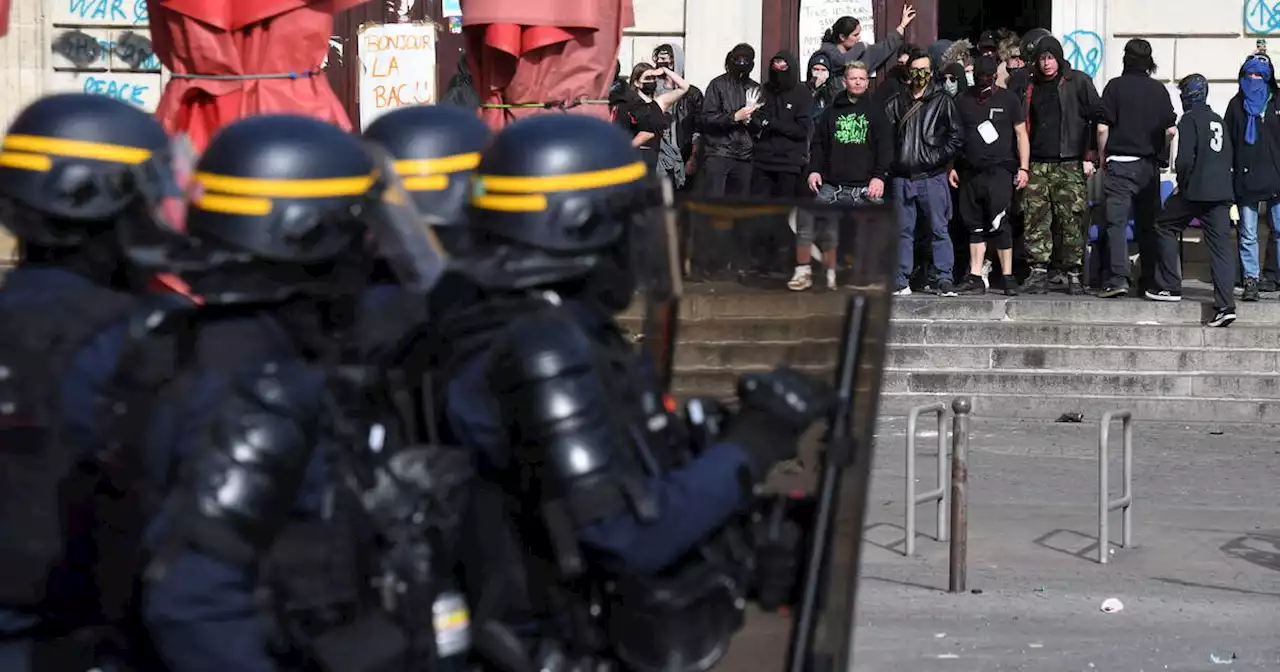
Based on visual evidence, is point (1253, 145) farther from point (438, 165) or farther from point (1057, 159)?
point (438, 165)

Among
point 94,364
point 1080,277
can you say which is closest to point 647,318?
point 94,364

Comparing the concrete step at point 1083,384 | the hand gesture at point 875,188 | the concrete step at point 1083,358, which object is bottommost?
the concrete step at point 1083,384

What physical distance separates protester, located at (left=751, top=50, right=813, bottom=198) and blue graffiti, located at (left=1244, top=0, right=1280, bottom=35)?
4.65 metres

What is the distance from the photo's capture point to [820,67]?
16.3 meters

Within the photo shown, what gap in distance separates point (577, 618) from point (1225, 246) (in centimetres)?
1115

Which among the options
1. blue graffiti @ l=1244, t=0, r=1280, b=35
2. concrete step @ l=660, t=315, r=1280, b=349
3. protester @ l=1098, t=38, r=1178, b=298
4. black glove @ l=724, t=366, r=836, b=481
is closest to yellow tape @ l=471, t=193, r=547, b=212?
black glove @ l=724, t=366, r=836, b=481

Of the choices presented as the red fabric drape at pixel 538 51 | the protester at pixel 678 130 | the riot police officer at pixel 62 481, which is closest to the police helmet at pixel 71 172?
the riot police officer at pixel 62 481

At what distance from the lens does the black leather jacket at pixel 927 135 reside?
15.4m

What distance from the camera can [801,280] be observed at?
461 centimetres

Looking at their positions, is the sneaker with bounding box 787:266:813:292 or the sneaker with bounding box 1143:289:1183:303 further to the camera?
the sneaker with bounding box 1143:289:1183:303

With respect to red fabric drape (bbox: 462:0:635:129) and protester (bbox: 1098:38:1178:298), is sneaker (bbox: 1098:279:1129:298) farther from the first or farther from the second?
red fabric drape (bbox: 462:0:635:129)

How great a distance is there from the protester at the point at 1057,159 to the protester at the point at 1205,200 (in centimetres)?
74

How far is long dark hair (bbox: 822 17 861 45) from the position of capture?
16797mm

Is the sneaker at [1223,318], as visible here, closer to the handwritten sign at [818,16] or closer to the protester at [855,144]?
the protester at [855,144]
